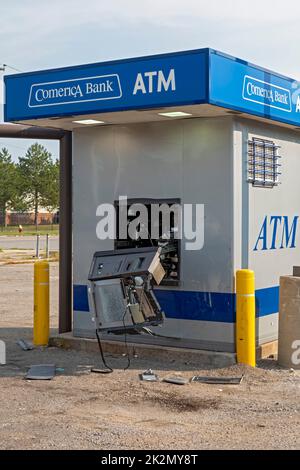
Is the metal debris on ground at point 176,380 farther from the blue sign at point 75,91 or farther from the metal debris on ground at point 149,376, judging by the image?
the blue sign at point 75,91

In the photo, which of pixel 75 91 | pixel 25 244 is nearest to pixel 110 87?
pixel 75 91

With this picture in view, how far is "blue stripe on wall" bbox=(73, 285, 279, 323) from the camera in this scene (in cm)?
853

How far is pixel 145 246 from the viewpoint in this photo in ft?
29.6

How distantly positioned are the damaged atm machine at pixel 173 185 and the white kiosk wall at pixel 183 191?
1 centimetres

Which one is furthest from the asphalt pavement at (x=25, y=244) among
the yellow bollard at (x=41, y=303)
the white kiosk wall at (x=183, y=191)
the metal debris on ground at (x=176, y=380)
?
the metal debris on ground at (x=176, y=380)

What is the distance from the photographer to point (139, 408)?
21.9ft

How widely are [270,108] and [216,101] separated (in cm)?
127

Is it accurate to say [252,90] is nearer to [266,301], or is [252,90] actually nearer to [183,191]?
[183,191]

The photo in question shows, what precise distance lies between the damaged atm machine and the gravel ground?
0.62m

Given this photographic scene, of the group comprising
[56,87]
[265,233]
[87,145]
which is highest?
[56,87]

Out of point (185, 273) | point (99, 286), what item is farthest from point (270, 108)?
point (99, 286)

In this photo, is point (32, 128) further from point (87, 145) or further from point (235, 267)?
point (235, 267)

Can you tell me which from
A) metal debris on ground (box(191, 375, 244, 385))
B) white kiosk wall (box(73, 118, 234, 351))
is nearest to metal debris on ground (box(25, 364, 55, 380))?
white kiosk wall (box(73, 118, 234, 351))

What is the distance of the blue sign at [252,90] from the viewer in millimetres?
7770
